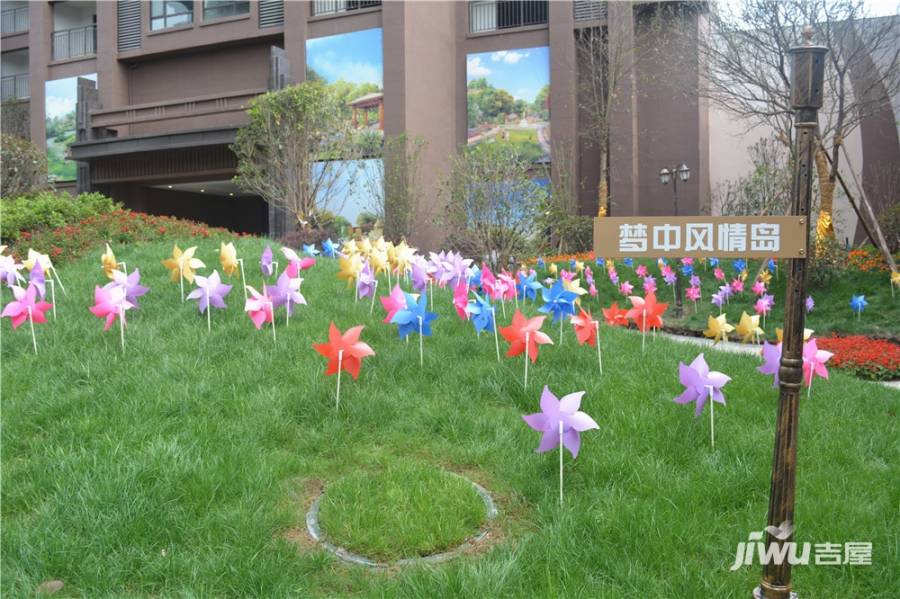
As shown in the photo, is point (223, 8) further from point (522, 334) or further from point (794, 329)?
point (794, 329)

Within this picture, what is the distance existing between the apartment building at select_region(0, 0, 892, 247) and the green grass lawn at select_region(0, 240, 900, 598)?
601 inches

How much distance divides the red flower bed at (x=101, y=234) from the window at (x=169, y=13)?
16950 millimetres

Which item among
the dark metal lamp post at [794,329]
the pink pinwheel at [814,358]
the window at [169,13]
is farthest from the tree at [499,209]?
the window at [169,13]

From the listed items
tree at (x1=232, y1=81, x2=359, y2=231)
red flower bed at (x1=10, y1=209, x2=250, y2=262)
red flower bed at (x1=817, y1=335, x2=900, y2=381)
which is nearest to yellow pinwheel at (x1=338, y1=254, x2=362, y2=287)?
red flower bed at (x1=10, y1=209, x2=250, y2=262)

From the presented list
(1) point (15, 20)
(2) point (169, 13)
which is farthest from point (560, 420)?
(1) point (15, 20)

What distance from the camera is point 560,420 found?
3014mm

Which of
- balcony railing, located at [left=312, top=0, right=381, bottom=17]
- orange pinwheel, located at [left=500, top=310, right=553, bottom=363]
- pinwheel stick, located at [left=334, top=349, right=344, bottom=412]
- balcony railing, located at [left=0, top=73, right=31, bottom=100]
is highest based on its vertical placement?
balcony railing, located at [left=312, top=0, right=381, bottom=17]

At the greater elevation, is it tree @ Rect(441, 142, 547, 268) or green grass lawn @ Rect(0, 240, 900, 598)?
tree @ Rect(441, 142, 547, 268)

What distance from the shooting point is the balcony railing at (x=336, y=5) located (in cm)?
2152

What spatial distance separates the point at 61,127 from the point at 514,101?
17.0m

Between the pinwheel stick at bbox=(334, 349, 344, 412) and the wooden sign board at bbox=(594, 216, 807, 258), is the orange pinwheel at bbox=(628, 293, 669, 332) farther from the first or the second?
the wooden sign board at bbox=(594, 216, 807, 258)

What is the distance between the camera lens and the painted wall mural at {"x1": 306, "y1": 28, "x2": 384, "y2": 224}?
20031mm

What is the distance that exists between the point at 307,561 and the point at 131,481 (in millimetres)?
933

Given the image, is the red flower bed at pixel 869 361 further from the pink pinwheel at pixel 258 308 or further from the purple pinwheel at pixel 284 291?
the pink pinwheel at pixel 258 308
